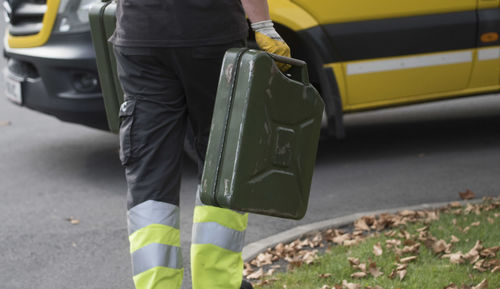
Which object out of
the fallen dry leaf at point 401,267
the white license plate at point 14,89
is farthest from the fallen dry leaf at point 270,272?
the white license plate at point 14,89

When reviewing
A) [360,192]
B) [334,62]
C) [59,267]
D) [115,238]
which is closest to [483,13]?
[334,62]

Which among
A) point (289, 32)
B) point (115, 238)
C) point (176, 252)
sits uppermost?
point (176, 252)

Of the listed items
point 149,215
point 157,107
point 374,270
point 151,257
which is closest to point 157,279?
point 151,257

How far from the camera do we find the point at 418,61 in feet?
20.8

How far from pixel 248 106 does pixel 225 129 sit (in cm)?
12

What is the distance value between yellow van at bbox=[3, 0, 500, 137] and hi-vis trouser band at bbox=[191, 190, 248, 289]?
8.67ft

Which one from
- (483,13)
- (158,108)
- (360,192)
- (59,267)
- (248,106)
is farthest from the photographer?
(483,13)

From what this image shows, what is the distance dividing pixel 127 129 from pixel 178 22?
17.3 inches

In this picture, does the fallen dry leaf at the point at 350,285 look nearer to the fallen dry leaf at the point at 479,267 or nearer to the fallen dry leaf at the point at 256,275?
the fallen dry leaf at the point at 256,275

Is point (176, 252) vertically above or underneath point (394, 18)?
above

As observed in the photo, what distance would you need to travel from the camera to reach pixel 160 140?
343cm

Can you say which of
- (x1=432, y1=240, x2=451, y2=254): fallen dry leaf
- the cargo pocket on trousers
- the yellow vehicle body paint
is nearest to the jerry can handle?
the cargo pocket on trousers

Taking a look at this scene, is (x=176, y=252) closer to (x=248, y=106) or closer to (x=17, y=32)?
(x=248, y=106)

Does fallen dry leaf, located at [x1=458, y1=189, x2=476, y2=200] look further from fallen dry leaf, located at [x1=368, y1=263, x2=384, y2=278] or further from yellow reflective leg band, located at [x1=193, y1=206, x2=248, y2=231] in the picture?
yellow reflective leg band, located at [x1=193, y1=206, x2=248, y2=231]
